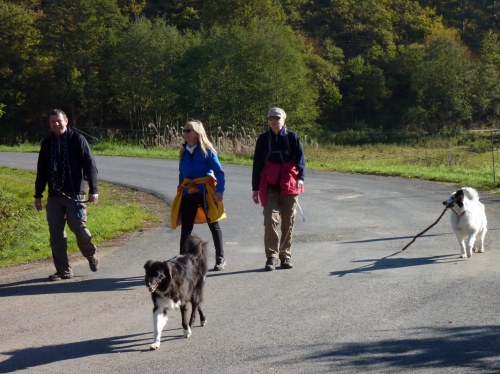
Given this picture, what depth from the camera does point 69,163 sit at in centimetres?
996

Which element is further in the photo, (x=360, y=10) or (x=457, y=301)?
(x=360, y=10)

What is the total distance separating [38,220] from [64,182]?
6.93 meters

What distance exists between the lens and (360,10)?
263 feet

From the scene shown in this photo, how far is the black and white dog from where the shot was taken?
271 inches

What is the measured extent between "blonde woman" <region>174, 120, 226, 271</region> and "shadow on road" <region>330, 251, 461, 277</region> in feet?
6.05

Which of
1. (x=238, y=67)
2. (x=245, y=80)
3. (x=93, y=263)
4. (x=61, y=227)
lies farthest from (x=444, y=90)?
(x=61, y=227)

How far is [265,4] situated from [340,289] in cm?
6087

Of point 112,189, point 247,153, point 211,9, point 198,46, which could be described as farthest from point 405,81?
point 112,189

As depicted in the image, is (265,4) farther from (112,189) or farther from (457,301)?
(457,301)

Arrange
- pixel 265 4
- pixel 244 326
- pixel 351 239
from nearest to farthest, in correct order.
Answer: pixel 244 326 < pixel 351 239 < pixel 265 4

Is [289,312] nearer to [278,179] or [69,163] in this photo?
[278,179]

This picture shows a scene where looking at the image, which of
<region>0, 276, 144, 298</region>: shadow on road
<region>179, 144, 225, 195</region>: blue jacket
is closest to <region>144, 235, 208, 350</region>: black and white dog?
<region>0, 276, 144, 298</region>: shadow on road

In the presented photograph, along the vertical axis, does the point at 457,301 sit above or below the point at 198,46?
below

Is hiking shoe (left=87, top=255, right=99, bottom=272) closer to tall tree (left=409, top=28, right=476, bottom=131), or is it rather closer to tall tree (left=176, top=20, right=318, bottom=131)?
tall tree (left=176, top=20, right=318, bottom=131)
